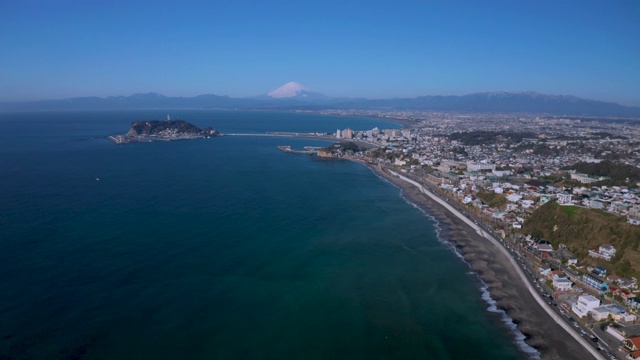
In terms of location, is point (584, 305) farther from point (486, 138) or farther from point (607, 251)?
point (486, 138)

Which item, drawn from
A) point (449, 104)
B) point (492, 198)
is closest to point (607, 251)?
point (492, 198)

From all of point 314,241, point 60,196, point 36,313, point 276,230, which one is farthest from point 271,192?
point 36,313

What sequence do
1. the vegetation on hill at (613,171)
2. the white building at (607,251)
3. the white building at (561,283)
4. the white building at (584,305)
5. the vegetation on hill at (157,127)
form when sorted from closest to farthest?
the white building at (584,305) < the white building at (561,283) < the white building at (607,251) < the vegetation on hill at (613,171) < the vegetation on hill at (157,127)

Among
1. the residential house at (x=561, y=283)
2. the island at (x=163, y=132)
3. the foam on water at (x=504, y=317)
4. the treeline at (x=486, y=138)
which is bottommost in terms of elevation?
the foam on water at (x=504, y=317)

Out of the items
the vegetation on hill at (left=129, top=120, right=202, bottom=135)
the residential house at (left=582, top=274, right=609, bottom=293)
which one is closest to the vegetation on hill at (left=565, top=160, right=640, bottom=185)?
the residential house at (left=582, top=274, right=609, bottom=293)

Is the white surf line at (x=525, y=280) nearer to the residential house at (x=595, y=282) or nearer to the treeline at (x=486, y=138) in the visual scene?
the residential house at (x=595, y=282)

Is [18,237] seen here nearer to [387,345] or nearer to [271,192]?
[271,192]

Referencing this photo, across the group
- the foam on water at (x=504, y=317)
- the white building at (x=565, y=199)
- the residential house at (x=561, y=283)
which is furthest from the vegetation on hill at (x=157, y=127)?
the residential house at (x=561, y=283)
